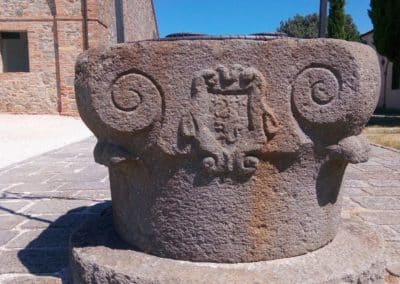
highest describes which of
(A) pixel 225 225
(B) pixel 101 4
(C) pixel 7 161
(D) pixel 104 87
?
(B) pixel 101 4

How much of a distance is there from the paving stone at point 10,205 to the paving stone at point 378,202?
3.14 metres

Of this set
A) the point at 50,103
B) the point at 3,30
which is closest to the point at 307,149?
the point at 50,103

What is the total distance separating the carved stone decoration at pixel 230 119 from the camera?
1639mm

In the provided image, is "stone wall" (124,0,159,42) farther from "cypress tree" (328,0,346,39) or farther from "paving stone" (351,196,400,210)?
"paving stone" (351,196,400,210)

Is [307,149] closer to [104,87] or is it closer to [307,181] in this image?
[307,181]

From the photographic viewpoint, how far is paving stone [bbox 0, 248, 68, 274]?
2269 millimetres

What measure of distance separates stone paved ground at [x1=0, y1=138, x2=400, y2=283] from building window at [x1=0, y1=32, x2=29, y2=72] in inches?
483

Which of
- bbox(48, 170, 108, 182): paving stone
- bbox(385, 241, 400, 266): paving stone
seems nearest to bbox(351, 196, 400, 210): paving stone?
bbox(385, 241, 400, 266): paving stone

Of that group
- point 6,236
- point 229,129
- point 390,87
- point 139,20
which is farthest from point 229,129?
point 390,87

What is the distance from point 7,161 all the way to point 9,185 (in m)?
1.83

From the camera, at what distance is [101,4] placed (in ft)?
46.3

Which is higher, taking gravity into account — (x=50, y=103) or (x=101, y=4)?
(x=101, y=4)

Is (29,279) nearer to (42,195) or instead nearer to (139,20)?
(42,195)

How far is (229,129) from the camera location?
1.69 metres
